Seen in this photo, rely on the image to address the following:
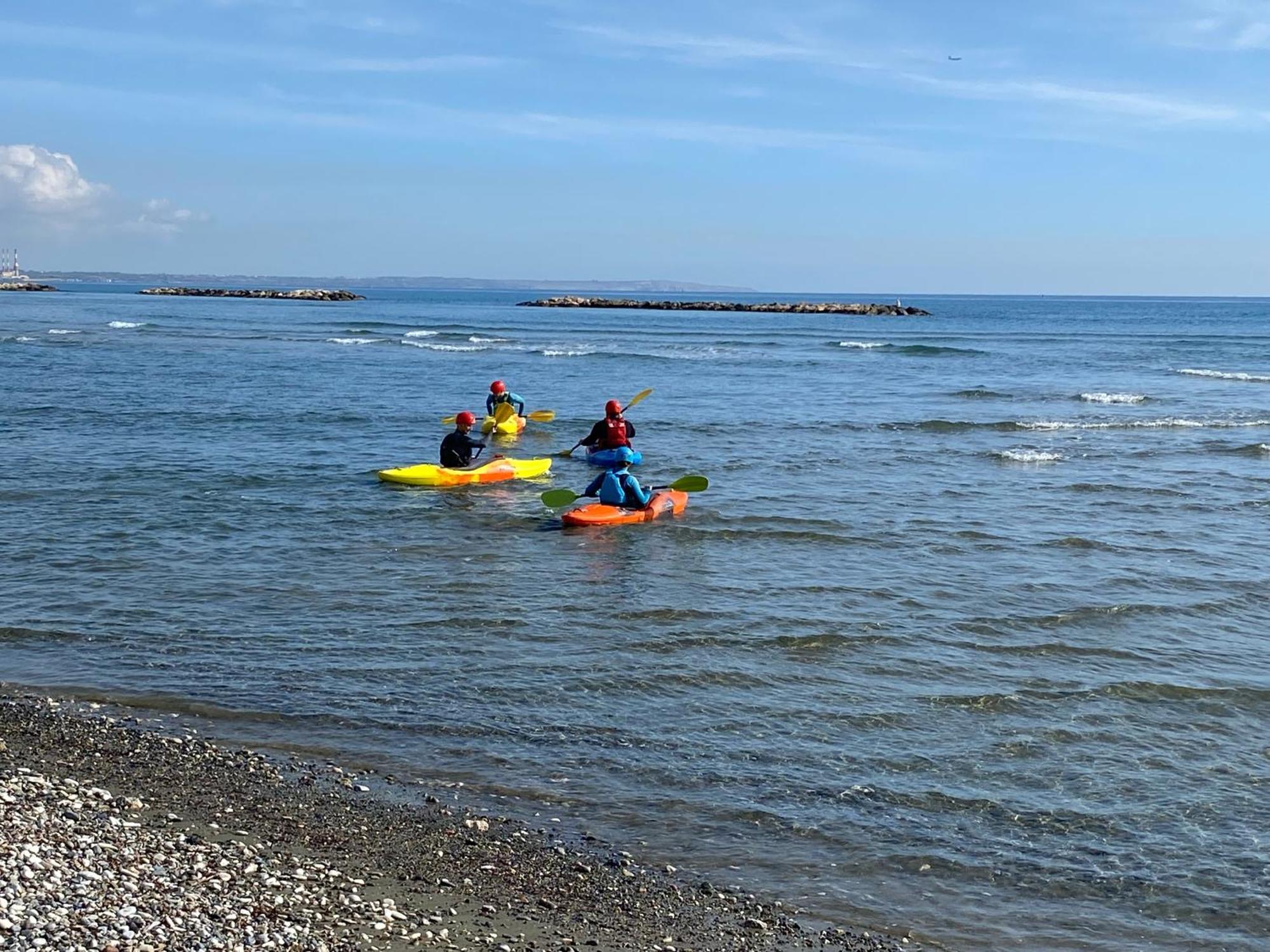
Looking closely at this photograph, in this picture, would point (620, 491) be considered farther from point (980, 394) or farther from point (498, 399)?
point (980, 394)

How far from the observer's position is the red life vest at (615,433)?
1894cm

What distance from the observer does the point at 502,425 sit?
26062 mm

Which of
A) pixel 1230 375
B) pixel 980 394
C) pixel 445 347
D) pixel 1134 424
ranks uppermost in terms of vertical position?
pixel 1230 375

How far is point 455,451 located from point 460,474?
1.39 ft

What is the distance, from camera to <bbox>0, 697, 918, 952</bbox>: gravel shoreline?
229 inches

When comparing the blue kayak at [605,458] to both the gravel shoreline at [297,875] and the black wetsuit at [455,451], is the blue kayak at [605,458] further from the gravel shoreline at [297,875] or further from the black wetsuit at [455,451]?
the gravel shoreline at [297,875]

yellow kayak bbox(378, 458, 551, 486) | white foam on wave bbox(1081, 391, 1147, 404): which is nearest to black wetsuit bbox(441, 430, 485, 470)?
yellow kayak bbox(378, 458, 551, 486)

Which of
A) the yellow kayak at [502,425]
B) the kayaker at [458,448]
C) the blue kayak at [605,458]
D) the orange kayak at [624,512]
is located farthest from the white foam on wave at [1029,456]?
the kayaker at [458,448]

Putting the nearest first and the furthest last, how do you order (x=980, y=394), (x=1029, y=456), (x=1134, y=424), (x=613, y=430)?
(x=613, y=430)
(x=1029, y=456)
(x=1134, y=424)
(x=980, y=394)

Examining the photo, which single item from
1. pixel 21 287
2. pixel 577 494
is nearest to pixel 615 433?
pixel 577 494

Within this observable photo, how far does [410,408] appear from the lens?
3059 cm

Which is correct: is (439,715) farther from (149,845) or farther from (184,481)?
(184,481)

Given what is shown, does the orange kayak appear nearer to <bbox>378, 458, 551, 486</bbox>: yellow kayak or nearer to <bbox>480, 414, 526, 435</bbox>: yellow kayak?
<bbox>378, 458, 551, 486</bbox>: yellow kayak

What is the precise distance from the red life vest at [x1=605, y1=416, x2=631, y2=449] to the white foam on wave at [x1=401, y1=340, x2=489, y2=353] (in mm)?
36638
